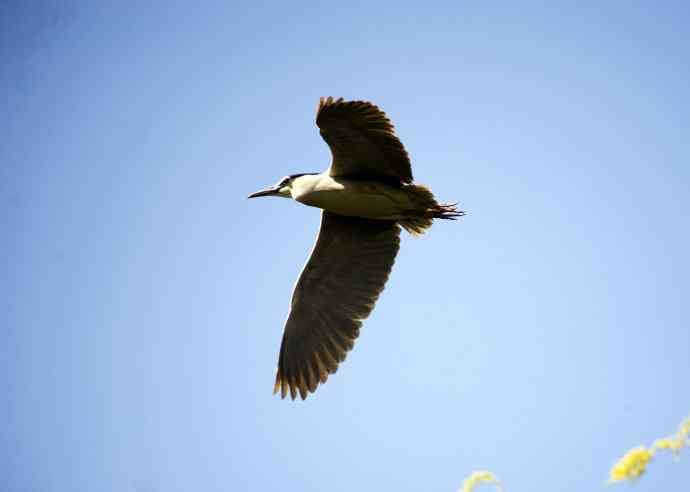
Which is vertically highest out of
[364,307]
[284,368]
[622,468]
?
[364,307]

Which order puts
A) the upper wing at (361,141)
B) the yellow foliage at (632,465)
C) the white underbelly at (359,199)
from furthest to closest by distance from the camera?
1. the white underbelly at (359,199)
2. the upper wing at (361,141)
3. the yellow foliage at (632,465)

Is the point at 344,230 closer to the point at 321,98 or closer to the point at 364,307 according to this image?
the point at 364,307

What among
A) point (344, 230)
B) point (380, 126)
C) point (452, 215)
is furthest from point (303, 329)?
point (380, 126)

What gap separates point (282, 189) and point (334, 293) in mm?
1296

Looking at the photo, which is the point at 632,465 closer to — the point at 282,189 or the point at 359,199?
the point at 359,199

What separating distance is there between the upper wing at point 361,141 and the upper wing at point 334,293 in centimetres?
79

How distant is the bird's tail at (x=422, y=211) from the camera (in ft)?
23.0

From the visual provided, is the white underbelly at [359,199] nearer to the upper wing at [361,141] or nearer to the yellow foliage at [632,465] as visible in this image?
the upper wing at [361,141]

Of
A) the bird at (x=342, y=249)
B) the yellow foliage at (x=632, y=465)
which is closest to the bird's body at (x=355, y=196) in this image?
the bird at (x=342, y=249)

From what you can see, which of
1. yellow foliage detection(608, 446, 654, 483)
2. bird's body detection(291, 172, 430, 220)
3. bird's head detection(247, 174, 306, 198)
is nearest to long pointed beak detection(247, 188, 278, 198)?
bird's head detection(247, 174, 306, 198)

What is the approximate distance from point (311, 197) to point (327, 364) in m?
1.76

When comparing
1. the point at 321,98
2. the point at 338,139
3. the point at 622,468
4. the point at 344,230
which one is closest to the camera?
the point at 622,468

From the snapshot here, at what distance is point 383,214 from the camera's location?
24.0 feet

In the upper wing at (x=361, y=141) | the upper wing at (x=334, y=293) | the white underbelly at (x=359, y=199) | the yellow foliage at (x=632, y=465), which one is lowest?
the yellow foliage at (x=632, y=465)
